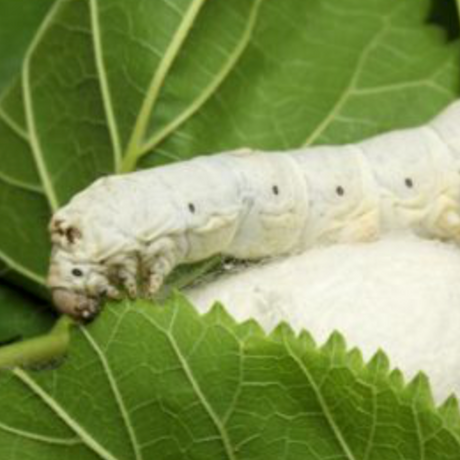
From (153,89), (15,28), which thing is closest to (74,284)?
(153,89)

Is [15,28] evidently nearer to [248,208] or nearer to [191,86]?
[191,86]

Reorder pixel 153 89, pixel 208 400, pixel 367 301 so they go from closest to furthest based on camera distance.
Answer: pixel 208 400 < pixel 367 301 < pixel 153 89

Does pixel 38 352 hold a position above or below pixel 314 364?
below

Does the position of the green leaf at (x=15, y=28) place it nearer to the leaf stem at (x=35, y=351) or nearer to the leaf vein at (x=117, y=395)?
the leaf stem at (x=35, y=351)

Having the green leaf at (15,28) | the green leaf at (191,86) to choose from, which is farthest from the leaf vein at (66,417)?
the green leaf at (15,28)

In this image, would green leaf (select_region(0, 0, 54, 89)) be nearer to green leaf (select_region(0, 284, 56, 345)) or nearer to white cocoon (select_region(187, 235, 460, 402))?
green leaf (select_region(0, 284, 56, 345))

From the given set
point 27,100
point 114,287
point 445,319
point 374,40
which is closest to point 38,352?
point 114,287

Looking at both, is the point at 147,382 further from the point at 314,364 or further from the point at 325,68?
the point at 325,68
